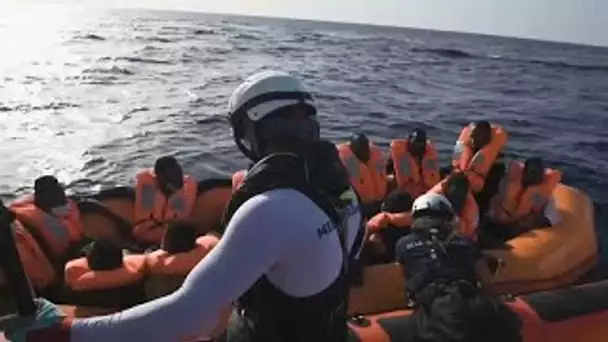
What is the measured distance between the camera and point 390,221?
507 centimetres

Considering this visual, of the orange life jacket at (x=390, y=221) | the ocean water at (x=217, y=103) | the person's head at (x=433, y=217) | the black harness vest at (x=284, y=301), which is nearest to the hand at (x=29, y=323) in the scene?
the black harness vest at (x=284, y=301)

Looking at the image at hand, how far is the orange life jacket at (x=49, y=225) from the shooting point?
456cm

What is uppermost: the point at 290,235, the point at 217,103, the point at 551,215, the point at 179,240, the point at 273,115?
the point at 273,115

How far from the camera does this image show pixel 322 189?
1852 millimetres

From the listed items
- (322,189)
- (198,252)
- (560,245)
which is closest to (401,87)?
(560,245)

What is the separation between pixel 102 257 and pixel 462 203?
263cm

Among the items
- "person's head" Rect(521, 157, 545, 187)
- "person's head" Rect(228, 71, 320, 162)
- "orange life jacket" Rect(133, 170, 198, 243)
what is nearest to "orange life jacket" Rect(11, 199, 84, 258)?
"orange life jacket" Rect(133, 170, 198, 243)

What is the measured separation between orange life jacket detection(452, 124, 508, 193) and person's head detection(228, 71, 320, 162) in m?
4.68

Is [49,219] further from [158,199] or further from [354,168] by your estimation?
[354,168]

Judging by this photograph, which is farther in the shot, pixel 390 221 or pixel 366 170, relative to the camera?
pixel 366 170

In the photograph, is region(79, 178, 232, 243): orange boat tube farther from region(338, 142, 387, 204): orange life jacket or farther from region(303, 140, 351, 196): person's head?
region(303, 140, 351, 196): person's head

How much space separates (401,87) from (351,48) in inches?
553

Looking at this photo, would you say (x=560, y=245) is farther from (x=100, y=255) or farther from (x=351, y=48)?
(x=351, y=48)

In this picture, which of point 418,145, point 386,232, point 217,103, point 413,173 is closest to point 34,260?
point 386,232
